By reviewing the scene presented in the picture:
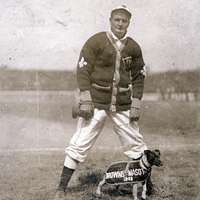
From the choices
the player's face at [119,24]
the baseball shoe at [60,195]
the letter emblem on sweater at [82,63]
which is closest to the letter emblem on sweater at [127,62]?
the player's face at [119,24]

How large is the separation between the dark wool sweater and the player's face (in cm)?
6

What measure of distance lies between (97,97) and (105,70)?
0.21 m

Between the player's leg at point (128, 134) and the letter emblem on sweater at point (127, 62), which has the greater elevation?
the letter emblem on sweater at point (127, 62)

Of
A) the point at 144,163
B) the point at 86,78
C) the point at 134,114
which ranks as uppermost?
the point at 86,78

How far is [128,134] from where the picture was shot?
4367 mm

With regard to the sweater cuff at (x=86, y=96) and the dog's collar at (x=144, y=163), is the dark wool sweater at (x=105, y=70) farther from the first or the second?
the dog's collar at (x=144, y=163)

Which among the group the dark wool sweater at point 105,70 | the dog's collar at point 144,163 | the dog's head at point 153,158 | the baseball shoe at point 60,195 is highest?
the dark wool sweater at point 105,70

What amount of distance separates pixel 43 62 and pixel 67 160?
2.49 ft

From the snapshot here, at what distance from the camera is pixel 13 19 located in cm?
439

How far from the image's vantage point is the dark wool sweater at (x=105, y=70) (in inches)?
169

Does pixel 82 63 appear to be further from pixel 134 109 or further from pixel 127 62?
pixel 134 109

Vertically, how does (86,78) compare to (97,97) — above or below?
above

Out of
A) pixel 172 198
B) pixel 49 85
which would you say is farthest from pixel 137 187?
pixel 49 85

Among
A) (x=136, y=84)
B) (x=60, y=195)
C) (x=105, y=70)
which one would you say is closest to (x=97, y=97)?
(x=105, y=70)
